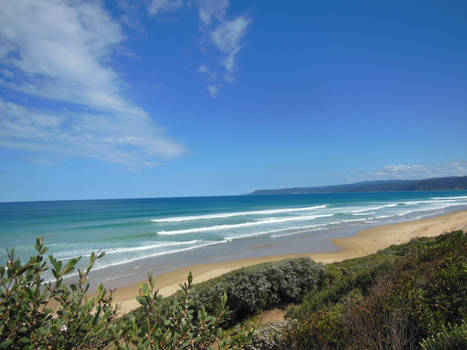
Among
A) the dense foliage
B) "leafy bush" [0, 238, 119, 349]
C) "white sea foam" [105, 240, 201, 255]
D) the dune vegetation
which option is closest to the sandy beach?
the dune vegetation

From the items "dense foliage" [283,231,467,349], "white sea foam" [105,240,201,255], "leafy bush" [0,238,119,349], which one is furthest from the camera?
"white sea foam" [105,240,201,255]

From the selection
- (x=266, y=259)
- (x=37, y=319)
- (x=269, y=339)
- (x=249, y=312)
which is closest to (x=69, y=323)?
(x=37, y=319)

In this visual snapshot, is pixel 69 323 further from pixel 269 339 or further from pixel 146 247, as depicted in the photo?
pixel 146 247

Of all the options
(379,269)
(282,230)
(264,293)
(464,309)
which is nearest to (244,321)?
(264,293)

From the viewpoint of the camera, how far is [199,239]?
24.8 meters

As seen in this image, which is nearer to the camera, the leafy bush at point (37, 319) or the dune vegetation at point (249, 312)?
the leafy bush at point (37, 319)

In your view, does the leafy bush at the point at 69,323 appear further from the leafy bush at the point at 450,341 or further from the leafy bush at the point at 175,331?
the leafy bush at the point at 450,341

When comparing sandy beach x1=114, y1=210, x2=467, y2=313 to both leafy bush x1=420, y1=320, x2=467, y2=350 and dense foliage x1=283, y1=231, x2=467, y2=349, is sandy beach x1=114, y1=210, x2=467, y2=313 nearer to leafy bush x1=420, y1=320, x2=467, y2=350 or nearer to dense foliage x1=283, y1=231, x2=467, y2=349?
dense foliage x1=283, y1=231, x2=467, y2=349

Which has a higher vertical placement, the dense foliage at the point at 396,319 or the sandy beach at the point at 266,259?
the dense foliage at the point at 396,319

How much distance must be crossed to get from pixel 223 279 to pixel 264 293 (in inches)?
51.3

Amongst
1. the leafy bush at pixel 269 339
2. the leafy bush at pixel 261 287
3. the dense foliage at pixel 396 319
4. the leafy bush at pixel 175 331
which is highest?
the leafy bush at pixel 175 331

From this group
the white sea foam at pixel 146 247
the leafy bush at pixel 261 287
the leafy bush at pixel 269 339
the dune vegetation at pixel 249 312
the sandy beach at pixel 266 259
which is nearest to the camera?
the dune vegetation at pixel 249 312

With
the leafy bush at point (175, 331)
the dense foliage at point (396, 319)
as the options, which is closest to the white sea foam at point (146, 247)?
the dense foliage at point (396, 319)

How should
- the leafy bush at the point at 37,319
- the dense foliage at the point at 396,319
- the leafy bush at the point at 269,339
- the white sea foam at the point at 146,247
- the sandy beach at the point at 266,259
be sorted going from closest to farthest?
the leafy bush at the point at 37,319, the dense foliage at the point at 396,319, the leafy bush at the point at 269,339, the sandy beach at the point at 266,259, the white sea foam at the point at 146,247
